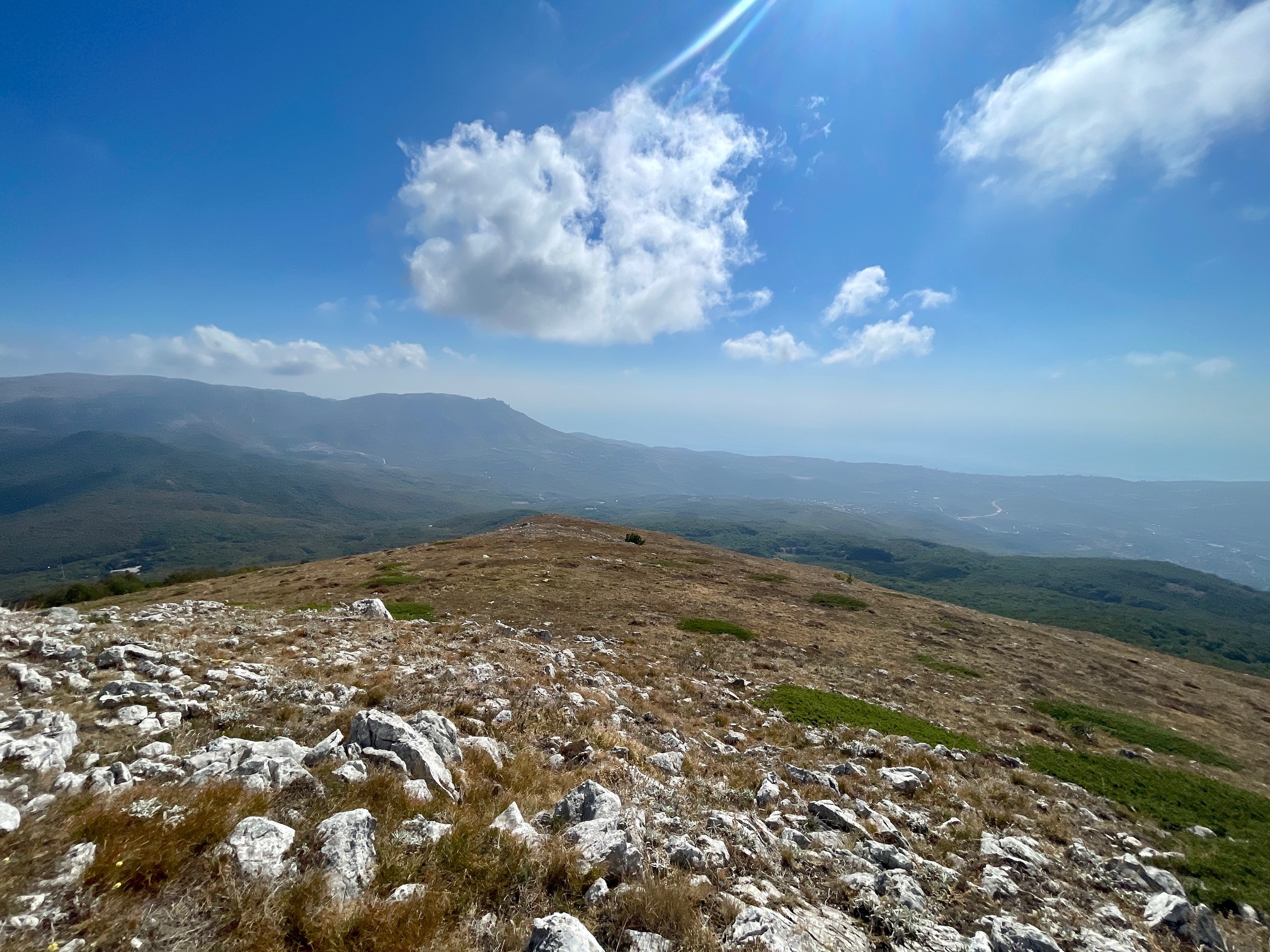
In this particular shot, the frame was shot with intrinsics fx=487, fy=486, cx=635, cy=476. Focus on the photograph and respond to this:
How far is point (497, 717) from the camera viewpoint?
10.1 meters

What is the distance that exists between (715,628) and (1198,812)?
14.7 metres

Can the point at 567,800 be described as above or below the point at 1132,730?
above

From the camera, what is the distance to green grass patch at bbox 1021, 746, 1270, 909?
863 cm

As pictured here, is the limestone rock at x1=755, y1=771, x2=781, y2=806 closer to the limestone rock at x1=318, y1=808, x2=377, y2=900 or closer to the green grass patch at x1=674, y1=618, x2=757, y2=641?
the limestone rock at x1=318, y1=808, x2=377, y2=900

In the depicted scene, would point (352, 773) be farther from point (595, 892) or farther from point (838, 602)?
point (838, 602)

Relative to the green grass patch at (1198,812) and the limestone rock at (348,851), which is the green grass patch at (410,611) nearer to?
the limestone rock at (348,851)

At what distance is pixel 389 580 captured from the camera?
27719 millimetres

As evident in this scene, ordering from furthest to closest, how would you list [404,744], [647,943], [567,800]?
[404,744] < [567,800] < [647,943]

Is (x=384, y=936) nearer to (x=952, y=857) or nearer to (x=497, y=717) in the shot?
(x=497, y=717)

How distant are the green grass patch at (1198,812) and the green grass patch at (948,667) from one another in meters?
6.39

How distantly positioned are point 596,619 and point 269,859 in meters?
18.0

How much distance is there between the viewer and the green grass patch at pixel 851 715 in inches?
537

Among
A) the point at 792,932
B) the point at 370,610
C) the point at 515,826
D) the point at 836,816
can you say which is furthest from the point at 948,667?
the point at 370,610

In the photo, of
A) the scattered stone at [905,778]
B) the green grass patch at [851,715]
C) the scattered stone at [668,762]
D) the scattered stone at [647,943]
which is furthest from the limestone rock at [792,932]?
the green grass patch at [851,715]
